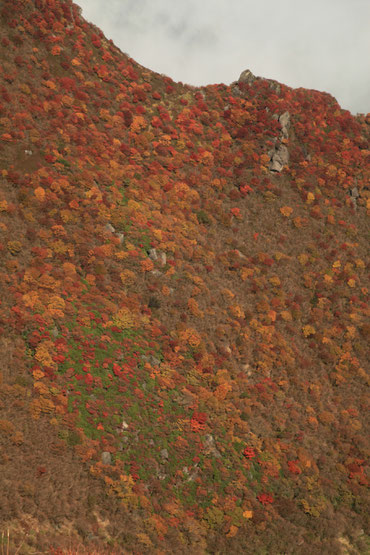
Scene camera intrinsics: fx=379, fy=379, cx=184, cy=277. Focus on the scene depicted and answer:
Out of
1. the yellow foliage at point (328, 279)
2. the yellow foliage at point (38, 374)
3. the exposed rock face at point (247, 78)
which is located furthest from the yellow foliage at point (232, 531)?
the exposed rock face at point (247, 78)

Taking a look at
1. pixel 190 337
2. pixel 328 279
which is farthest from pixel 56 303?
→ pixel 328 279

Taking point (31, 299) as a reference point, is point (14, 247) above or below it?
above

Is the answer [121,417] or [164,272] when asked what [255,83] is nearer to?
[164,272]

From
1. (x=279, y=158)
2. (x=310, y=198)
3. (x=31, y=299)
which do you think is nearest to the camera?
(x=31, y=299)

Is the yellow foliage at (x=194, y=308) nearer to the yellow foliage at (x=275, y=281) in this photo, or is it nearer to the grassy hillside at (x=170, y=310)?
the grassy hillside at (x=170, y=310)

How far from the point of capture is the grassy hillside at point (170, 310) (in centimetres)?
2009

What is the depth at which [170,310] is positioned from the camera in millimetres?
30734

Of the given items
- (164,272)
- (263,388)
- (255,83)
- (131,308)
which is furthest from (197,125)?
(263,388)

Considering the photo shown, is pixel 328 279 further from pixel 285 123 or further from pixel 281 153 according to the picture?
pixel 285 123

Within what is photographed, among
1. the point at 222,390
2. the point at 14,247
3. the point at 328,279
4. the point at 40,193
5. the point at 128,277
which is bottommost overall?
the point at 222,390

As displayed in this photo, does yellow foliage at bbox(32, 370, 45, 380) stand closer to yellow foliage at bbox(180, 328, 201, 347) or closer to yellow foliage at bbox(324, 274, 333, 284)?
yellow foliage at bbox(180, 328, 201, 347)

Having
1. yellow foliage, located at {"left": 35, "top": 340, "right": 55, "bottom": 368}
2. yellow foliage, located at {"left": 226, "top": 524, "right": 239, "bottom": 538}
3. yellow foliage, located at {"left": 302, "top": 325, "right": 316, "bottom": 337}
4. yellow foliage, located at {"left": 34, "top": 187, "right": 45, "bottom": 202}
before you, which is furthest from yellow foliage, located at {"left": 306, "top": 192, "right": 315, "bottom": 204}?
yellow foliage, located at {"left": 226, "top": 524, "right": 239, "bottom": 538}

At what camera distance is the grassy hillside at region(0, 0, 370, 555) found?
20.1 m

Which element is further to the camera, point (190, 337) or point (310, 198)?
point (310, 198)
